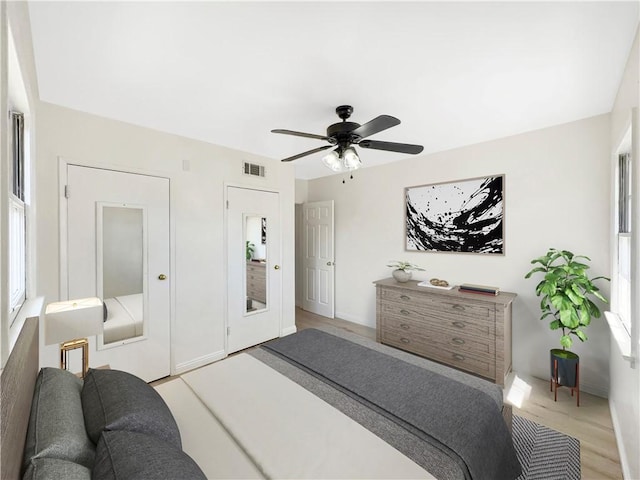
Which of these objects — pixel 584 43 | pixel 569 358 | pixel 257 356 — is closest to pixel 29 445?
pixel 257 356

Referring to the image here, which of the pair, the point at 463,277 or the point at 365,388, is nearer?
the point at 365,388

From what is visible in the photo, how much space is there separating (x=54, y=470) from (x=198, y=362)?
241 centimetres

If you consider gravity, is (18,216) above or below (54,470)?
above

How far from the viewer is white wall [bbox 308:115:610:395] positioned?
2523 mm

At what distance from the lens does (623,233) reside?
80.8 inches

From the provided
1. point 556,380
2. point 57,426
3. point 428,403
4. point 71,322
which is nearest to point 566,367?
point 556,380

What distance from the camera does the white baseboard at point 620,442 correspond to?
1.66 m

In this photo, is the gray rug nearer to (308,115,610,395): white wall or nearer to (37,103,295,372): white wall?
(308,115,610,395): white wall

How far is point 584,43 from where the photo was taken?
1.54 meters

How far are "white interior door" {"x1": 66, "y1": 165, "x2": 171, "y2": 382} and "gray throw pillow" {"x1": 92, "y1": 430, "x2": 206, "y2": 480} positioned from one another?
6.21 ft

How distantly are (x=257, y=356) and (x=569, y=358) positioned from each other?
8.35 feet

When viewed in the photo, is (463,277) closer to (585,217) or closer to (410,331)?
(410,331)

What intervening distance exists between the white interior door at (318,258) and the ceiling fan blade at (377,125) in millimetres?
2602

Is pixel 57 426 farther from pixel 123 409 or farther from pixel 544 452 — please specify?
pixel 544 452
